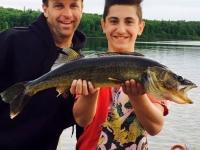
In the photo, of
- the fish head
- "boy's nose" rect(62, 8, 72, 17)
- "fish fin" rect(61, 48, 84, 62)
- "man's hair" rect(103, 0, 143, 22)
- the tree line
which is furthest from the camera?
the tree line

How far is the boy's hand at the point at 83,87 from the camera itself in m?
3.44

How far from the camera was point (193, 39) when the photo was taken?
104500mm

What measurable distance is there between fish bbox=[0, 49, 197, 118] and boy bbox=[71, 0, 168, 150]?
0.17 metres

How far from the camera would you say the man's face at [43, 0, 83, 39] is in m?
4.45

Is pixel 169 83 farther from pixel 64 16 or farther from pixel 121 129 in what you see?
pixel 64 16

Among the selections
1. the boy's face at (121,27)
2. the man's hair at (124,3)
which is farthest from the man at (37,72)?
the boy's face at (121,27)

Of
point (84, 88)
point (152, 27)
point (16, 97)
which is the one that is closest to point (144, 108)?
point (84, 88)

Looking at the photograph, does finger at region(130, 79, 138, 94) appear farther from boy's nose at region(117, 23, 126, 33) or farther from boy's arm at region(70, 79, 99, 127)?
boy's nose at region(117, 23, 126, 33)

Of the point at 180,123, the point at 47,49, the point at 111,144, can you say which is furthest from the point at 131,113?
the point at 180,123

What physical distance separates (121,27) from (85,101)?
34.3 inches

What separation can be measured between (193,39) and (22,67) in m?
104

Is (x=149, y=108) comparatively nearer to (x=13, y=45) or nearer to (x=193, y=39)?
(x=13, y=45)

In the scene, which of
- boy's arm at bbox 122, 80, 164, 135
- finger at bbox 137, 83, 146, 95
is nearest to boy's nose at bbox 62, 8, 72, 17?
boy's arm at bbox 122, 80, 164, 135

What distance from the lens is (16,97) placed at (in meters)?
3.82
